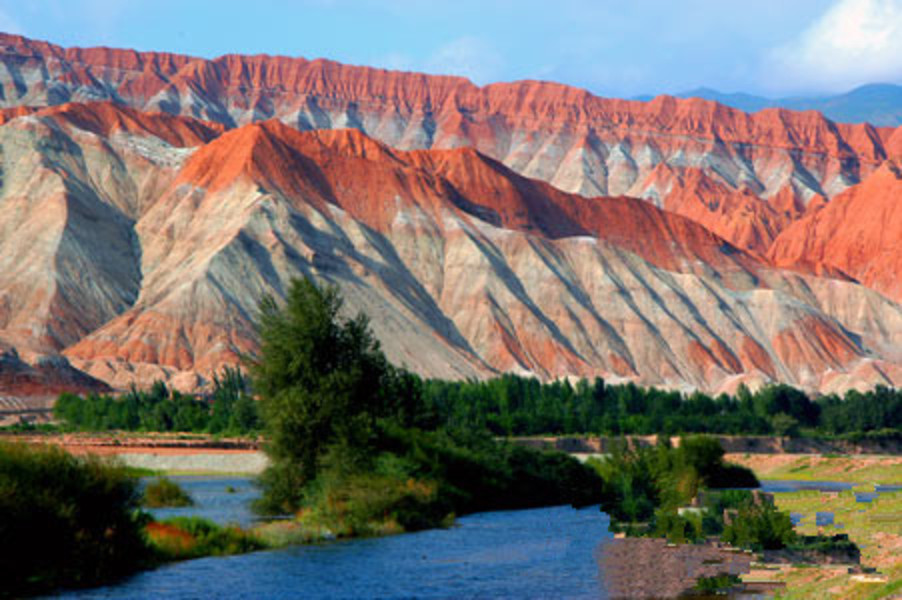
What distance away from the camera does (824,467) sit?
367ft

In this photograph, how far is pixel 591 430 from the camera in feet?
437

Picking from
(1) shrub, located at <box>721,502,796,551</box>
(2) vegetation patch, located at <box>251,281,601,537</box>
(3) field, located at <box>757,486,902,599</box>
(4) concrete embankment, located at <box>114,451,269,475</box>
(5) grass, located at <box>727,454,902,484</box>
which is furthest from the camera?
(5) grass, located at <box>727,454,902,484</box>

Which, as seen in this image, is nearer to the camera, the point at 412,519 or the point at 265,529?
the point at 265,529

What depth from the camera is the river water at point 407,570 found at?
36375mm

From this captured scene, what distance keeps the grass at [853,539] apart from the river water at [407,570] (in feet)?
20.3

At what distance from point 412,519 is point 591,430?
3158 inches

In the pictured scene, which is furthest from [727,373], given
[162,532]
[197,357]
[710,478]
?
[162,532]

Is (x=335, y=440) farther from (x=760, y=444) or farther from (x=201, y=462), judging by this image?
(x=760, y=444)

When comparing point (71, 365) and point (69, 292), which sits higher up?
point (69, 292)

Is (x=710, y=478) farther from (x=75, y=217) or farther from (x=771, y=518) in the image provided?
(x=75, y=217)

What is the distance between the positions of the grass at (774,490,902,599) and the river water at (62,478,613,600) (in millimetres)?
6198

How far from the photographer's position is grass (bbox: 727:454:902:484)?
102 m

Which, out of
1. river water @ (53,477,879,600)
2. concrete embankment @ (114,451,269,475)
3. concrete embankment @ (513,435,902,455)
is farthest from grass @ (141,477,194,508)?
concrete embankment @ (513,435,902,455)

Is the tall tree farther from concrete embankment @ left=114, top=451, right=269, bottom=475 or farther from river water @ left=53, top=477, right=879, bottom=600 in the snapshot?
concrete embankment @ left=114, top=451, right=269, bottom=475
